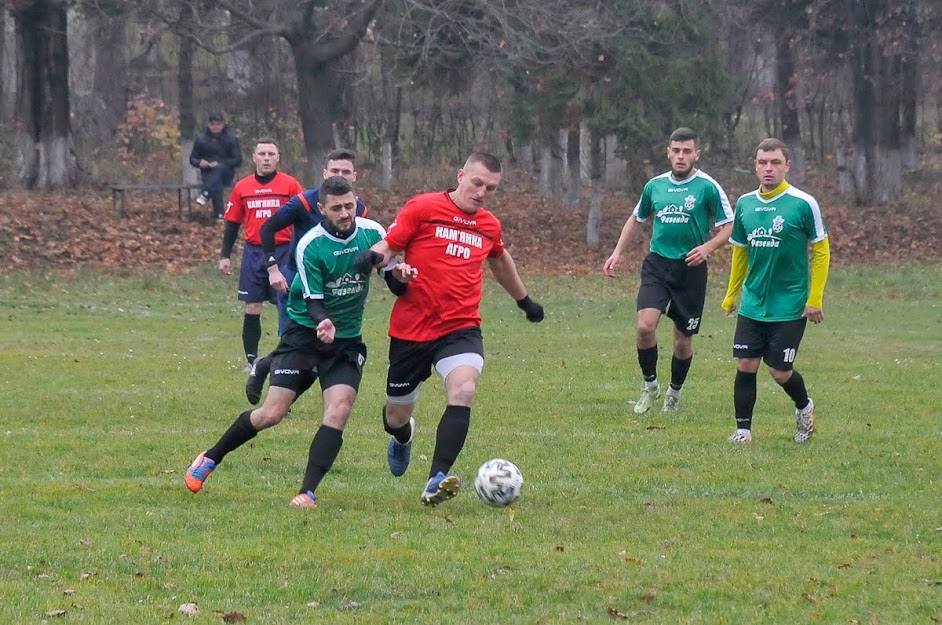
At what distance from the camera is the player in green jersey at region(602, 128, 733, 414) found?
36.8ft

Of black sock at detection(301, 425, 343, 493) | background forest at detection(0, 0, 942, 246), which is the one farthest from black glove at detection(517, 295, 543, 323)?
background forest at detection(0, 0, 942, 246)

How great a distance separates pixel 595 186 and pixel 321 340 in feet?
77.5

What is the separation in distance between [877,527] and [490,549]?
79.8 inches

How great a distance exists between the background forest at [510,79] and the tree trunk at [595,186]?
0.05 metres

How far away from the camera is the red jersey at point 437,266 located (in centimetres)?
789

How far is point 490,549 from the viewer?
6637 mm

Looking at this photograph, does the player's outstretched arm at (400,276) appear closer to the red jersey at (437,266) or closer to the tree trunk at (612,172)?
the red jersey at (437,266)

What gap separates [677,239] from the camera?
1138cm

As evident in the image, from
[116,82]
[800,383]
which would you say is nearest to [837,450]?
[800,383]

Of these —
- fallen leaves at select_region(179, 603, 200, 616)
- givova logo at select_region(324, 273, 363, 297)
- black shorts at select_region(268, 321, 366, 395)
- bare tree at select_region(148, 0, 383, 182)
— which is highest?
bare tree at select_region(148, 0, 383, 182)

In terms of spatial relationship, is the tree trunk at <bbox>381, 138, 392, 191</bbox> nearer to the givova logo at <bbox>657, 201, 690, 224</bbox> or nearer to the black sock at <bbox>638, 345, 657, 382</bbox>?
the black sock at <bbox>638, 345, 657, 382</bbox>

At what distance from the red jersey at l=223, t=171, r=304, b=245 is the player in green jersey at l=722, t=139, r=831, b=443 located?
13.4 ft

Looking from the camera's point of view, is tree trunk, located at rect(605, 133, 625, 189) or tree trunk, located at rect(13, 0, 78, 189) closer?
tree trunk, located at rect(13, 0, 78, 189)

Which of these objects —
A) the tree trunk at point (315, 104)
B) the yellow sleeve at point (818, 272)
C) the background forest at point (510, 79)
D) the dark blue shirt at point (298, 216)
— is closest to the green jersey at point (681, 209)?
the yellow sleeve at point (818, 272)
